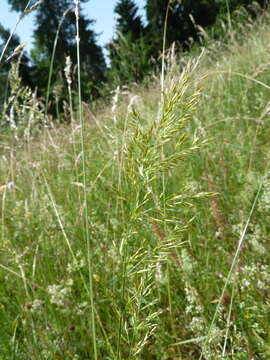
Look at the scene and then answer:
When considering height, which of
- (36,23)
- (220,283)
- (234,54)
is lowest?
(220,283)

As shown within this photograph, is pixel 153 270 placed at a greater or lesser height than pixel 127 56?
lesser

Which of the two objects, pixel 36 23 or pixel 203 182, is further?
pixel 36 23

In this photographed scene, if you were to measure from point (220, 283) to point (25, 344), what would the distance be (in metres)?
0.75

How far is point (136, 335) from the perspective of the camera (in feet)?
2.34

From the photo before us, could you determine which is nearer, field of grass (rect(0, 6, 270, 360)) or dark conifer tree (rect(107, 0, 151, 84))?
field of grass (rect(0, 6, 270, 360))

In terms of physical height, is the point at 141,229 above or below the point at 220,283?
above

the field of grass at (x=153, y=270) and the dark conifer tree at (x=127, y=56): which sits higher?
the dark conifer tree at (x=127, y=56)

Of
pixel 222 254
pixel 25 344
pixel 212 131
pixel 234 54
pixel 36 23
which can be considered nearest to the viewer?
pixel 25 344

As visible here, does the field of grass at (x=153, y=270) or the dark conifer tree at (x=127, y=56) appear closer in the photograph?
the field of grass at (x=153, y=270)

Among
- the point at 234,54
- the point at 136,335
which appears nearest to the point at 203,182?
the point at 136,335

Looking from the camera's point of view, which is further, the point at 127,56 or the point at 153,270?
the point at 127,56

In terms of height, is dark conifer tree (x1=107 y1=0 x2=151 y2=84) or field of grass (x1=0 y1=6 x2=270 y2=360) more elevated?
dark conifer tree (x1=107 y1=0 x2=151 y2=84)

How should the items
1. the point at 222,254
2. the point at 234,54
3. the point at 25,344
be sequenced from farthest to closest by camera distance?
1. the point at 234,54
2. the point at 222,254
3. the point at 25,344

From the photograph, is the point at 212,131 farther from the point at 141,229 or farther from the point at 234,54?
the point at 234,54
